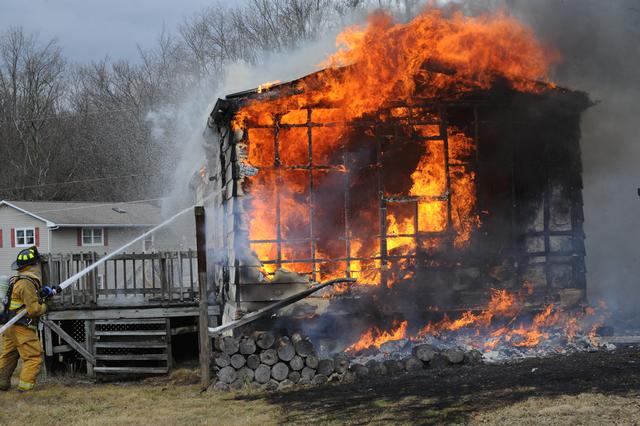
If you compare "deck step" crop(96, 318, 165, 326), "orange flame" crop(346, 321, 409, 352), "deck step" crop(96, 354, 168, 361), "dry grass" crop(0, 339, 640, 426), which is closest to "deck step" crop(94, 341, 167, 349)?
"deck step" crop(96, 354, 168, 361)

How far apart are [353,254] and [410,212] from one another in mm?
1198

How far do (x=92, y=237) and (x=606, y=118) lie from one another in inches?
1023

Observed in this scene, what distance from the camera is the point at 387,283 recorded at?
1075 cm

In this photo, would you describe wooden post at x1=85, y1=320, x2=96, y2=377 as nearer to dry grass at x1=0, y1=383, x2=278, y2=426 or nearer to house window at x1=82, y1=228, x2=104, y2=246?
dry grass at x1=0, y1=383, x2=278, y2=426

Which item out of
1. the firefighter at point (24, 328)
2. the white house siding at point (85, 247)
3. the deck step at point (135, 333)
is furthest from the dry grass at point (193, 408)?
the white house siding at point (85, 247)

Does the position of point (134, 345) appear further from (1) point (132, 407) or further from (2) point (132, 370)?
(1) point (132, 407)

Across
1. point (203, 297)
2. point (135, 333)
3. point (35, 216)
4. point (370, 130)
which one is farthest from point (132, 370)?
point (35, 216)

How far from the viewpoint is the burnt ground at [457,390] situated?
23.6 feet

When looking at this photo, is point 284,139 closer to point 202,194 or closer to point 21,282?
point 21,282

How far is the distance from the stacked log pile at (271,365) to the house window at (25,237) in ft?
82.6

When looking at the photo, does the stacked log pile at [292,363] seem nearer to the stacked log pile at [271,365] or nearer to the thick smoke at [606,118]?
the stacked log pile at [271,365]

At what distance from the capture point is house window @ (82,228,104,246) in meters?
32.6

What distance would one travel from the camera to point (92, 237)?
32.9 meters

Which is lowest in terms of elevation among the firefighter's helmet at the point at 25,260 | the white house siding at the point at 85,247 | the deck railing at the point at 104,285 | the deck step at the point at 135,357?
the deck step at the point at 135,357
